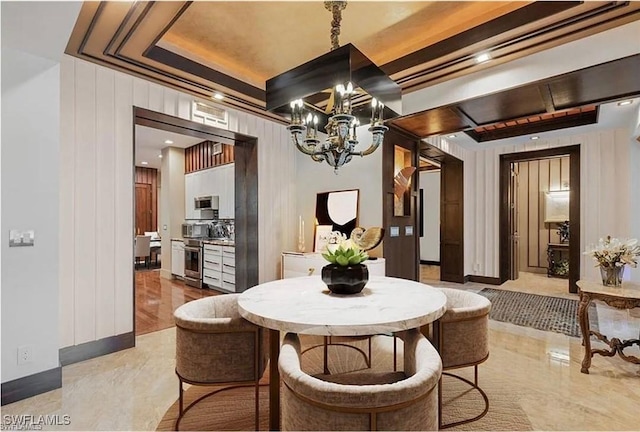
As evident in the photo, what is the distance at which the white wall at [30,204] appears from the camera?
2217mm

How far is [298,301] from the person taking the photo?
1877 mm

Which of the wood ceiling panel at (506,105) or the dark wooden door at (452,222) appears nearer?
the wood ceiling panel at (506,105)

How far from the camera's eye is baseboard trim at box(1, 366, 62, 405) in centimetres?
221

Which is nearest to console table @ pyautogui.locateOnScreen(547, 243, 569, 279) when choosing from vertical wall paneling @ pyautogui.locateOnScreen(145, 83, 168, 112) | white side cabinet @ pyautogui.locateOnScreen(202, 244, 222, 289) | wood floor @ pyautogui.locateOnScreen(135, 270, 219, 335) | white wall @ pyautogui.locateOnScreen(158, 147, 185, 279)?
white side cabinet @ pyautogui.locateOnScreen(202, 244, 222, 289)

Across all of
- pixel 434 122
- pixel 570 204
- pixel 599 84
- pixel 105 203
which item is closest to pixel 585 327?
pixel 599 84

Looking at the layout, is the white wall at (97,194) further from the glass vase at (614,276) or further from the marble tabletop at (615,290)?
the glass vase at (614,276)

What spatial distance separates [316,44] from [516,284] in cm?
578

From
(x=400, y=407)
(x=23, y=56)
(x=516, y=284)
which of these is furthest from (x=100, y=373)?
(x=516, y=284)

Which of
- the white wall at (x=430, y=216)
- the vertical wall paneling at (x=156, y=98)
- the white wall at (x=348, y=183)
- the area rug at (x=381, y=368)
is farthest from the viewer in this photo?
the white wall at (x=430, y=216)

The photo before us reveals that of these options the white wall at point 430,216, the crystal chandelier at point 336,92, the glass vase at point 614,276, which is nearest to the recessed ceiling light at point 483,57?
the crystal chandelier at point 336,92

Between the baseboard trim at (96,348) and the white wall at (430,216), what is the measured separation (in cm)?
758

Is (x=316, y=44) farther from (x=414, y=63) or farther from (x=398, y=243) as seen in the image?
(x=398, y=243)

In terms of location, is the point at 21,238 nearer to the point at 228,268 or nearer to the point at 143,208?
the point at 228,268

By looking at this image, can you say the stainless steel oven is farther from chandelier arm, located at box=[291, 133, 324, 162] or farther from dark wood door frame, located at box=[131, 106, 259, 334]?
chandelier arm, located at box=[291, 133, 324, 162]
